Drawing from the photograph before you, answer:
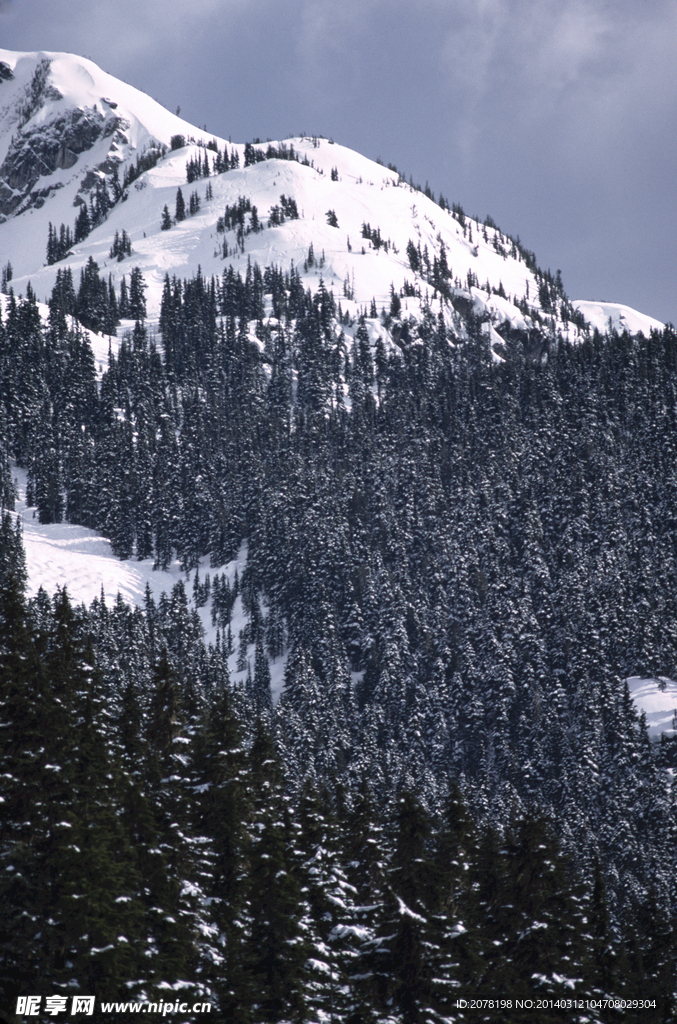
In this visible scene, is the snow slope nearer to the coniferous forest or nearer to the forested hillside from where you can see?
the forested hillside

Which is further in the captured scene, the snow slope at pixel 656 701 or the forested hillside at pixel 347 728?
the snow slope at pixel 656 701

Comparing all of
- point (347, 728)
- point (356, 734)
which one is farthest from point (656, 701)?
point (347, 728)

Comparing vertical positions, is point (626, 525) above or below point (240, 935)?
above

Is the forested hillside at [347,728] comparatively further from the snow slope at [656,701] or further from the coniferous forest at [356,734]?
the snow slope at [656,701]

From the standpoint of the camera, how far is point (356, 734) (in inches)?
4956

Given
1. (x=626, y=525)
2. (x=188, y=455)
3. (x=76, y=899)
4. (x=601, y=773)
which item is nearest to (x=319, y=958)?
(x=76, y=899)

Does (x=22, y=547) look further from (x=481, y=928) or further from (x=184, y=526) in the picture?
(x=481, y=928)

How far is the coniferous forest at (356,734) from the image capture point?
30.3m

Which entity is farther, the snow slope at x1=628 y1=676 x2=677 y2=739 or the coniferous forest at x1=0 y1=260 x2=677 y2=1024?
the snow slope at x1=628 y1=676 x2=677 y2=739

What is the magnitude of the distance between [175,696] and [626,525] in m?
135

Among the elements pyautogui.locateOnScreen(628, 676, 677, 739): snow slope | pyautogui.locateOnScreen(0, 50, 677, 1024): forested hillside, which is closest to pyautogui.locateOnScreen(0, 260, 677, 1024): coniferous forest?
pyautogui.locateOnScreen(0, 50, 677, 1024): forested hillside

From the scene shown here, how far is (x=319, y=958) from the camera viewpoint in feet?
108

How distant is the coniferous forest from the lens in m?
30.3

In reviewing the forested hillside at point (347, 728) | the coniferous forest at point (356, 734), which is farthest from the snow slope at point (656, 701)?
the coniferous forest at point (356, 734)
